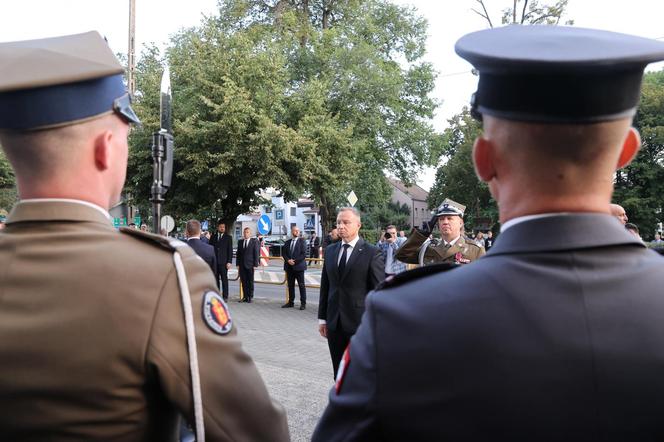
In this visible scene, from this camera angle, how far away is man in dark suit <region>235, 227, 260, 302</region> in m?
14.4

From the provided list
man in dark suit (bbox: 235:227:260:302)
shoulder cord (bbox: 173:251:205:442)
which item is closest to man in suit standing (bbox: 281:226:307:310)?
man in dark suit (bbox: 235:227:260:302)

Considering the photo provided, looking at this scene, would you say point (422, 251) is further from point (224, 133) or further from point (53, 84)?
point (224, 133)

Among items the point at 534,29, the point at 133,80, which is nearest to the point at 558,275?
the point at 534,29

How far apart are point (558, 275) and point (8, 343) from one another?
122cm

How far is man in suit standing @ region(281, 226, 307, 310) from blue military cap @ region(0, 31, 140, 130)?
12093mm

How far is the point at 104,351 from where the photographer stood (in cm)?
125

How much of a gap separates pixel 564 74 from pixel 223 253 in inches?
543

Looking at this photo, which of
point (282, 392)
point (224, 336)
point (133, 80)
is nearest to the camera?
point (224, 336)

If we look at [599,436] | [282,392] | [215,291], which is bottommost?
[282,392]

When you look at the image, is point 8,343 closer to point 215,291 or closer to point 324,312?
point 215,291

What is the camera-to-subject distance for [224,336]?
1375mm

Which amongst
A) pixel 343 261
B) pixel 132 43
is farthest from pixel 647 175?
pixel 343 261

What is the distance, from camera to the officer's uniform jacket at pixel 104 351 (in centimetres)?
125

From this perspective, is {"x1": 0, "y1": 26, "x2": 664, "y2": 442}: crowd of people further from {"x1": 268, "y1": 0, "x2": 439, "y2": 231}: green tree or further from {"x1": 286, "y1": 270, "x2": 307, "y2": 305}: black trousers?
{"x1": 268, "y1": 0, "x2": 439, "y2": 231}: green tree
